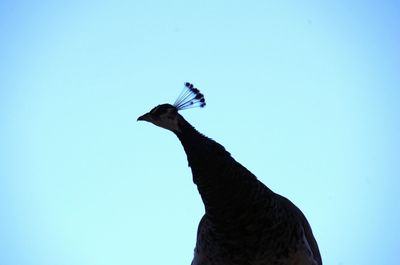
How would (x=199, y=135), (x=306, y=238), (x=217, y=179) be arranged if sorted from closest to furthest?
(x=217, y=179), (x=199, y=135), (x=306, y=238)

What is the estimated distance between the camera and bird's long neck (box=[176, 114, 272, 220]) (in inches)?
107

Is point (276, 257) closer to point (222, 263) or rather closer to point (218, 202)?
point (222, 263)

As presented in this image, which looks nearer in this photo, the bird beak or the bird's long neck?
the bird's long neck

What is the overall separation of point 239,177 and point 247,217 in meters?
0.30

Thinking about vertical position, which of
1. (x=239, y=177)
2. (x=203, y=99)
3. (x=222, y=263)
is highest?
(x=203, y=99)

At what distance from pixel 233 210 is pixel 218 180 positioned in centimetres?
25

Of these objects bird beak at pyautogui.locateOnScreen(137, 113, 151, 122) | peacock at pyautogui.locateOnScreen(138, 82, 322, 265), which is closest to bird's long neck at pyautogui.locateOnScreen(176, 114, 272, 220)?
peacock at pyautogui.locateOnScreen(138, 82, 322, 265)

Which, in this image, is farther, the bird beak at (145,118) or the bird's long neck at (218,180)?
the bird beak at (145,118)

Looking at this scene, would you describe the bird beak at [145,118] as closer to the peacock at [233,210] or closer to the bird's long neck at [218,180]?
the peacock at [233,210]

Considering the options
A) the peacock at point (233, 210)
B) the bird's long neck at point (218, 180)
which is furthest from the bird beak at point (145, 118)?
the bird's long neck at point (218, 180)

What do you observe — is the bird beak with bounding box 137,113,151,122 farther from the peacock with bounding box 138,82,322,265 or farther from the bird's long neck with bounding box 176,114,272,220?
the bird's long neck with bounding box 176,114,272,220

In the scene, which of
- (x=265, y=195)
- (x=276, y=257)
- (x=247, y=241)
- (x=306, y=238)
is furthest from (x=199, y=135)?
(x=306, y=238)

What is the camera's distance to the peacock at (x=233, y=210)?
8.93ft

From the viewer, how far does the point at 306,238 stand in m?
3.18
